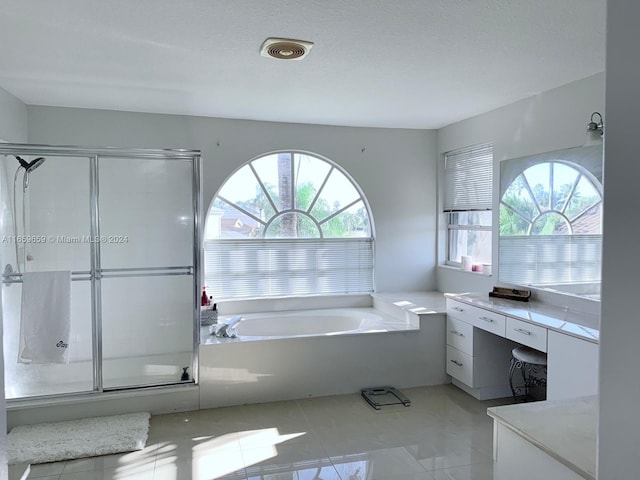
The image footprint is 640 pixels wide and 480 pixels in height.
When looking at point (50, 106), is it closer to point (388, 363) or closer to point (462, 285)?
point (388, 363)

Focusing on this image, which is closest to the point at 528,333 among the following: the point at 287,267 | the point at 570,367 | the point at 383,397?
the point at 570,367

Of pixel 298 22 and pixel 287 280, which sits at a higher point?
pixel 298 22

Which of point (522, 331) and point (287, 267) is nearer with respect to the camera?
point (522, 331)

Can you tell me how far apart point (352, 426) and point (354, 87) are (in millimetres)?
2469

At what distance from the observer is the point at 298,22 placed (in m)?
2.31

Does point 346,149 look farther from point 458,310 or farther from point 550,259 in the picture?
point 550,259

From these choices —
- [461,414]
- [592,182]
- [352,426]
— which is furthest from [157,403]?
[592,182]

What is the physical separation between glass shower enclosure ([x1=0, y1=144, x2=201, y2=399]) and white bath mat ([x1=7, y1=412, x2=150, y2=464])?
11.0 inches

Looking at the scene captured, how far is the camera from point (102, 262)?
11.6 feet

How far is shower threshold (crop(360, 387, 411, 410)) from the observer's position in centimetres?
361

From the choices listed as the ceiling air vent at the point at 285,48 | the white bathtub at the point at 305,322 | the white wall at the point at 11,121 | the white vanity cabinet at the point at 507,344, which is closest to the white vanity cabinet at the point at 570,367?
the white vanity cabinet at the point at 507,344

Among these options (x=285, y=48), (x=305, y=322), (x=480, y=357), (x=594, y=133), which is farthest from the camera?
(x=305, y=322)

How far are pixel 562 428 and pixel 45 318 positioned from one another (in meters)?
3.29

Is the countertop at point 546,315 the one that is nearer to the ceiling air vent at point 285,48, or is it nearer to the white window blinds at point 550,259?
the white window blinds at point 550,259
